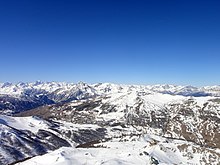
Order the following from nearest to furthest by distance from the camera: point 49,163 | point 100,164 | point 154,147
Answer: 1. point 100,164
2. point 49,163
3. point 154,147

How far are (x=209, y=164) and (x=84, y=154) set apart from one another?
5224cm

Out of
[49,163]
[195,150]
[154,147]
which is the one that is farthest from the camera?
[195,150]

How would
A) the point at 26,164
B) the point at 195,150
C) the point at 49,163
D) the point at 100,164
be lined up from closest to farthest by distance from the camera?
the point at 100,164, the point at 49,163, the point at 26,164, the point at 195,150

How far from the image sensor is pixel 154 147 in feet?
349

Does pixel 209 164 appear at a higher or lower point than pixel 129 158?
lower

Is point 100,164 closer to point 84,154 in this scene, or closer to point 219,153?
point 84,154

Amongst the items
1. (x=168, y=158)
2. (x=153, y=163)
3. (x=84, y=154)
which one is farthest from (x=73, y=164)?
(x=168, y=158)

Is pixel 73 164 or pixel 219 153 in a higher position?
pixel 73 164

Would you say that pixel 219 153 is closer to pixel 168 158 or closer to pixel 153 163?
pixel 168 158

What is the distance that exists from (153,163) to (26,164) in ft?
107

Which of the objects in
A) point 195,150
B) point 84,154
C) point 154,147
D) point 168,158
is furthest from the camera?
point 195,150

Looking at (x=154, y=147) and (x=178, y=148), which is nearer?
(x=154, y=147)

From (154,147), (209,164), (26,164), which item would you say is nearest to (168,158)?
(154,147)

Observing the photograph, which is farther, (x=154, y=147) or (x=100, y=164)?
(x=154, y=147)
